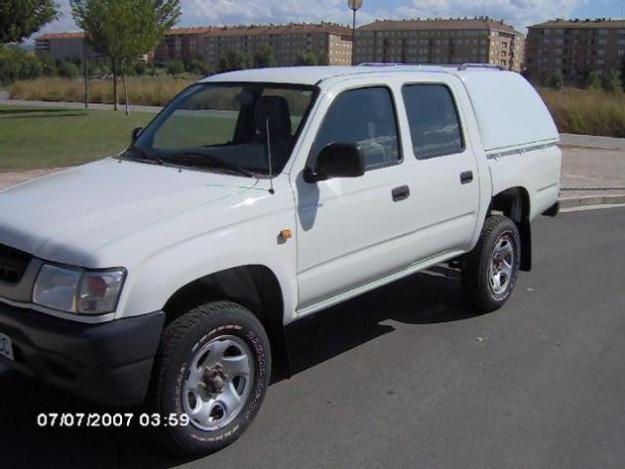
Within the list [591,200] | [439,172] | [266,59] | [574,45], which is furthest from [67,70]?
[574,45]

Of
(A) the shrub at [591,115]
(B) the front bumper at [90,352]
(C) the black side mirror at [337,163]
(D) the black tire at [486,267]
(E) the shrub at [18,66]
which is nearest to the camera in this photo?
(B) the front bumper at [90,352]

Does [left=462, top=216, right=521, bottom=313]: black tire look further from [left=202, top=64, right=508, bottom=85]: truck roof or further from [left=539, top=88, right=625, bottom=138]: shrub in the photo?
[left=539, top=88, right=625, bottom=138]: shrub

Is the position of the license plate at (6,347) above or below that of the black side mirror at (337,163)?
below

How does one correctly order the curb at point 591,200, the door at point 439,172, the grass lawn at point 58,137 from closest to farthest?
the door at point 439,172 < the curb at point 591,200 < the grass lawn at point 58,137

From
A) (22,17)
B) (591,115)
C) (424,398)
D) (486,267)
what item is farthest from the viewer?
(591,115)

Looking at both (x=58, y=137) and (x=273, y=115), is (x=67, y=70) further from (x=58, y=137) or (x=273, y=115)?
(x=273, y=115)

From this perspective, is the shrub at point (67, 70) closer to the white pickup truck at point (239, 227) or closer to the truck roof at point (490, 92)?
the truck roof at point (490, 92)

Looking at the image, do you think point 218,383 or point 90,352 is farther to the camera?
point 218,383

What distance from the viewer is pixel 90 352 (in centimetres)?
304

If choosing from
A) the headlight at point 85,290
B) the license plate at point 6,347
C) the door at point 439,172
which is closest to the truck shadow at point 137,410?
the license plate at point 6,347

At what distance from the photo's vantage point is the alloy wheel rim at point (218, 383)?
3.51m

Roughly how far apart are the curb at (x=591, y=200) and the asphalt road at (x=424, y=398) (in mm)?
5344

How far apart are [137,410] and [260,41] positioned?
98.4 meters

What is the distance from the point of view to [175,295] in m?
3.49
